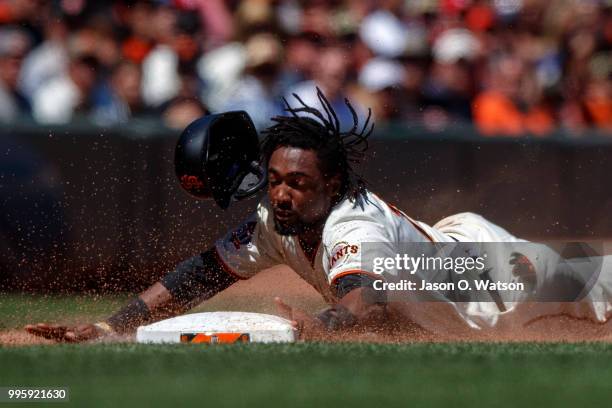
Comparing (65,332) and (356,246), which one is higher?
(356,246)

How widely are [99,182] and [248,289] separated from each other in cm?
153

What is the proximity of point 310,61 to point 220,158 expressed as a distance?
3.99m

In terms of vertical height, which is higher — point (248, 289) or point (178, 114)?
point (178, 114)

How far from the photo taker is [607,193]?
1106 centimetres

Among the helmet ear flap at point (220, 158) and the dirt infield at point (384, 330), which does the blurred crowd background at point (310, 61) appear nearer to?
the dirt infield at point (384, 330)

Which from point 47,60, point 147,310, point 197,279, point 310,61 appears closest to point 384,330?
point 197,279

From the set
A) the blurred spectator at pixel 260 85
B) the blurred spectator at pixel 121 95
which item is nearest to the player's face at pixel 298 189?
the blurred spectator at pixel 260 85

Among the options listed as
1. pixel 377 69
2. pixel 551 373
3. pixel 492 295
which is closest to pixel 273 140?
pixel 492 295

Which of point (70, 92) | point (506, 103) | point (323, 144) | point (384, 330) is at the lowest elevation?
point (384, 330)

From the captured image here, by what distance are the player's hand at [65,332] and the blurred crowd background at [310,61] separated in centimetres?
387

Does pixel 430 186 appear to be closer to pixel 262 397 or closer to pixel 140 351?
pixel 140 351

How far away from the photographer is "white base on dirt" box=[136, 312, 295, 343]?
6.18m

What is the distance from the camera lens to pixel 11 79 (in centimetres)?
1058

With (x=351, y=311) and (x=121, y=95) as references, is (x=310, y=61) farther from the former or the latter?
(x=351, y=311)
